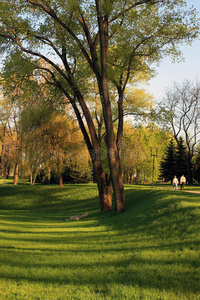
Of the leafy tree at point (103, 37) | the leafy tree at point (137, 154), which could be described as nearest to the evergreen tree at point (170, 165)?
the leafy tree at point (137, 154)

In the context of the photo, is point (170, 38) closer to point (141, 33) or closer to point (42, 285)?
point (141, 33)

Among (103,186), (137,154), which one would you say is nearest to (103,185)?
(103,186)

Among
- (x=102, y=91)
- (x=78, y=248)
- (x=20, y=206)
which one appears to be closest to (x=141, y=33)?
(x=102, y=91)

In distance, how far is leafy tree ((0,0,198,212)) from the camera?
1592 cm

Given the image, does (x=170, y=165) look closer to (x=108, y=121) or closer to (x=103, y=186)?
(x=103, y=186)

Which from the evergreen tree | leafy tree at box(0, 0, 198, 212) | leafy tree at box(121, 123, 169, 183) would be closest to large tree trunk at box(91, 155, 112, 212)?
leafy tree at box(0, 0, 198, 212)

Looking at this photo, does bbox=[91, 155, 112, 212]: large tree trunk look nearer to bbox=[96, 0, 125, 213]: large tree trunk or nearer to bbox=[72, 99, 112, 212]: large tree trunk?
bbox=[72, 99, 112, 212]: large tree trunk

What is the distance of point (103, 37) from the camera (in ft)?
51.4

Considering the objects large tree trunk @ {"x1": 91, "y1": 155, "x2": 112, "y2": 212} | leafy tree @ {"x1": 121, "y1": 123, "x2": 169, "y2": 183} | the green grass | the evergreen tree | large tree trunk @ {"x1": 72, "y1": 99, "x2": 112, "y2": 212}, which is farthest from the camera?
the evergreen tree

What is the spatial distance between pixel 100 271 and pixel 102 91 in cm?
1133

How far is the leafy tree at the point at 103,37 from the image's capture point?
15.9 metres

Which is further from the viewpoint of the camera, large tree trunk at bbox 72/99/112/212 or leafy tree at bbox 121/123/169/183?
leafy tree at bbox 121/123/169/183

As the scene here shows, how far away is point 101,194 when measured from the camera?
18.6 meters

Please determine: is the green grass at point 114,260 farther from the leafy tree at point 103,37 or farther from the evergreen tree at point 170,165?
the evergreen tree at point 170,165
